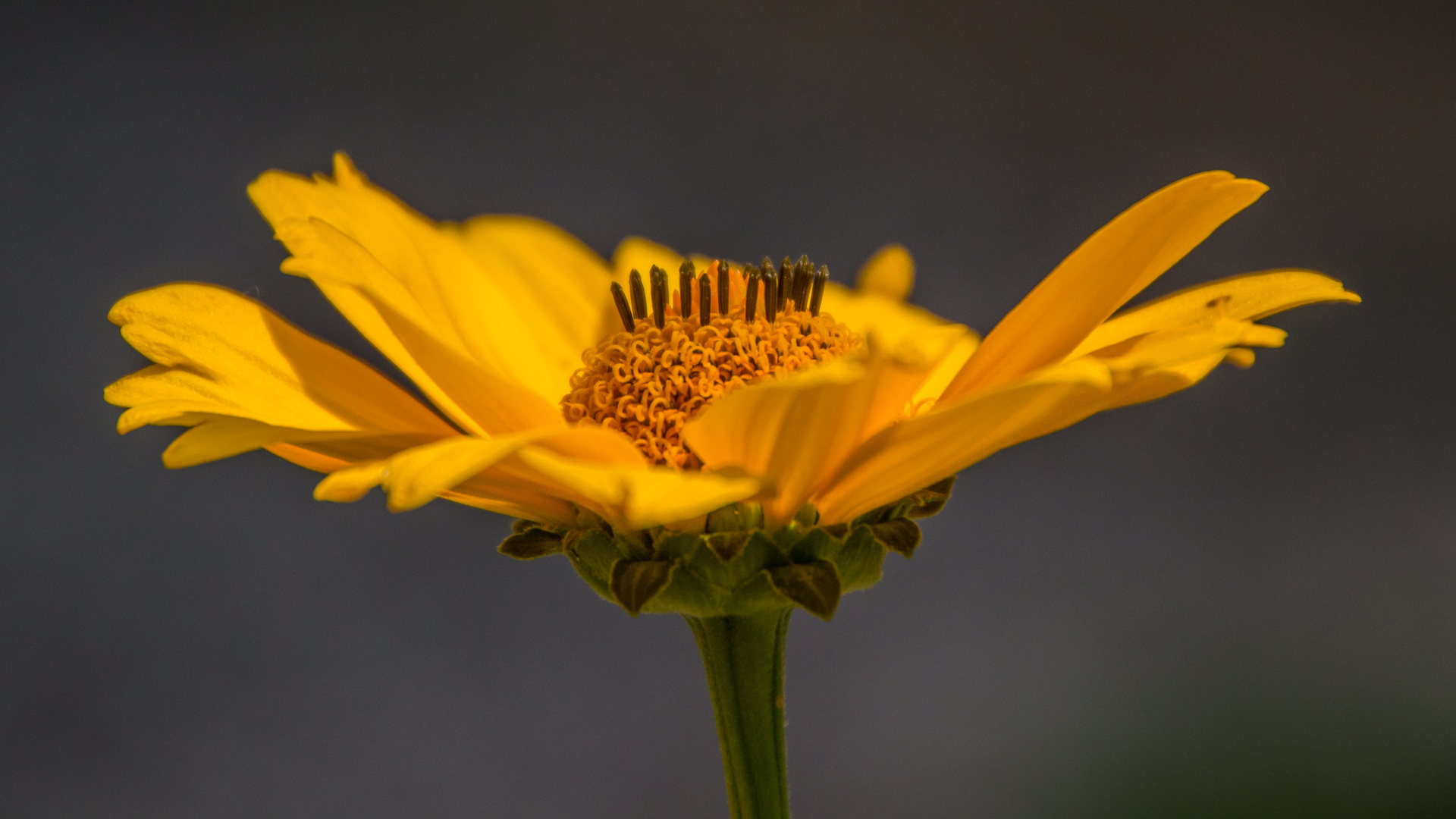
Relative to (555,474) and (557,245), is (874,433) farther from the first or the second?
(557,245)

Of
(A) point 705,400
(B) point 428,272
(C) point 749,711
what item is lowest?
(C) point 749,711

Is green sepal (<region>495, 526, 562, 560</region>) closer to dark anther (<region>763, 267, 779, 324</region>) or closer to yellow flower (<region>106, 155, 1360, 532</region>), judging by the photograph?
yellow flower (<region>106, 155, 1360, 532</region>)

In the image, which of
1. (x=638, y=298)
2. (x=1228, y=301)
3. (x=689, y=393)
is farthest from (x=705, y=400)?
(x=1228, y=301)

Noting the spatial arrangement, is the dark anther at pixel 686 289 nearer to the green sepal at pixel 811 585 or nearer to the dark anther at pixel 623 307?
the dark anther at pixel 623 307

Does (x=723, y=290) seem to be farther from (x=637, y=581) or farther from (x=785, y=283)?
(x=637, y=581)

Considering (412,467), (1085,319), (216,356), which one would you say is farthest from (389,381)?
(1085,319)

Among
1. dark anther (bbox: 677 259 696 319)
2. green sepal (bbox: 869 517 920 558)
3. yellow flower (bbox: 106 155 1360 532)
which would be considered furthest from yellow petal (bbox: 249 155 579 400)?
green sepal (bbox: 869 517 920 558)
